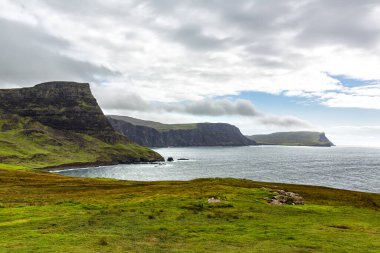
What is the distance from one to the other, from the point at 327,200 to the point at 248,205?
20815 mm

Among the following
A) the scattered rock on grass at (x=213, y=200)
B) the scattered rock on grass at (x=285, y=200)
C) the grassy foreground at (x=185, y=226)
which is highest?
the scattered rock on grass at (x=213, y=200)

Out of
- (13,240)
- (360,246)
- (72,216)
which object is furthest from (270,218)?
(13,240)

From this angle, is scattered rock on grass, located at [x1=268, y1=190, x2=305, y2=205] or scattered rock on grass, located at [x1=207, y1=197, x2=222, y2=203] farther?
scattered rock on grass, located at [x1=268, y1=190, x2=305, y2=205]

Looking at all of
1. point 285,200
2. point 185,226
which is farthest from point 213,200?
point 185,226

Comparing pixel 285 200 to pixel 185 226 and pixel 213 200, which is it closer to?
pixel 213 200

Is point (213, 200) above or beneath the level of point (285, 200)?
above

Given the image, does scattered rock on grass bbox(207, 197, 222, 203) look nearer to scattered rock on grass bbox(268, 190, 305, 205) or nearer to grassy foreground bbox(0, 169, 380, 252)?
grassy foreground bbox(0, 169, 380, 252)

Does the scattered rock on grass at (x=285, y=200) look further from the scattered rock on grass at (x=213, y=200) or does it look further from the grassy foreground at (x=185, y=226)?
the scattered rock on grass at (x=213, y=200)

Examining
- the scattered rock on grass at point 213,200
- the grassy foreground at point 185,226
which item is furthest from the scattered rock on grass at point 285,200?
the scattered rock on grass at point 213,200

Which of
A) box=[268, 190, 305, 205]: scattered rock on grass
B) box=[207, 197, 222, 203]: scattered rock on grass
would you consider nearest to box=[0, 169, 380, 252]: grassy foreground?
box=[207, 197, 222, 203]: scattered rock on grass

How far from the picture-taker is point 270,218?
40781mm

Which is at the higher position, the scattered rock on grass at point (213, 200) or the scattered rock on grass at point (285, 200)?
the scattered rock on grass at point (213, 200)

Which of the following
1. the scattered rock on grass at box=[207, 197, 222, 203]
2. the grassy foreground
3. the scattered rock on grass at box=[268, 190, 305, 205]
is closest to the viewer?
the grassy foreground

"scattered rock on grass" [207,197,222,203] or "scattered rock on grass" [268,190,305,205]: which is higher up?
"scattered rock on grass" [207,197,222,203]
